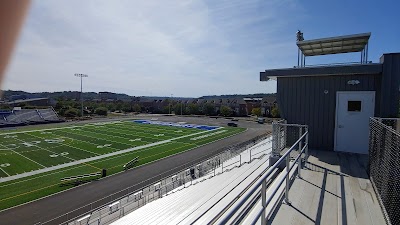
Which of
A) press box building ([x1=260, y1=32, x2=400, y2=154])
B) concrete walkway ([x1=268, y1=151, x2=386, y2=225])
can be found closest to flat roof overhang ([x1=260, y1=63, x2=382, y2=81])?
press box building ([x1=260, y1=32, x2=400, y2=154])

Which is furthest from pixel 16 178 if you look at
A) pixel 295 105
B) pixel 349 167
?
pixel 349 167

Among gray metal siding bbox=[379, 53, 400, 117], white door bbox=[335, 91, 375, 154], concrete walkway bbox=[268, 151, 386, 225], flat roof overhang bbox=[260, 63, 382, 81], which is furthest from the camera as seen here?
white door bbox=[335, 91, 375, 154]

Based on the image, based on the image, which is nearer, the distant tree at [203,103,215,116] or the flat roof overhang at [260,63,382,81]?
the flat roof overhang at [260,63,382,81]

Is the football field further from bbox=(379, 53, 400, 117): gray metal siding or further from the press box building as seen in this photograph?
bbox=(379, 53, 400, 117): gray metal siding

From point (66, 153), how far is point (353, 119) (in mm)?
24024

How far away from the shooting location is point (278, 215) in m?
4.77

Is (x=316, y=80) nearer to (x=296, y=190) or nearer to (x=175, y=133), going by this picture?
(x=296, y=190)

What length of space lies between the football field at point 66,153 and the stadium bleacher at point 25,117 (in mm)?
13650

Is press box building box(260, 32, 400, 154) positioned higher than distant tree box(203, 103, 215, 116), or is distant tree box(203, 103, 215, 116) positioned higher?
press box building box(260, 32, 400, 154)

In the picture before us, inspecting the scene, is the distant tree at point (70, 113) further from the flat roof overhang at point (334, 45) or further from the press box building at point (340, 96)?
the flat roof overhang at point (334, 45)

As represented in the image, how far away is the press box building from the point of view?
9023mm

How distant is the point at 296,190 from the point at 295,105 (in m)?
5.60

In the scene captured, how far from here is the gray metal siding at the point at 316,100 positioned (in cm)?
981

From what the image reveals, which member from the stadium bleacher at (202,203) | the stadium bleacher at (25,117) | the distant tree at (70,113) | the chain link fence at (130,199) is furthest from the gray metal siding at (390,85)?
the distant tree at (70,113)
